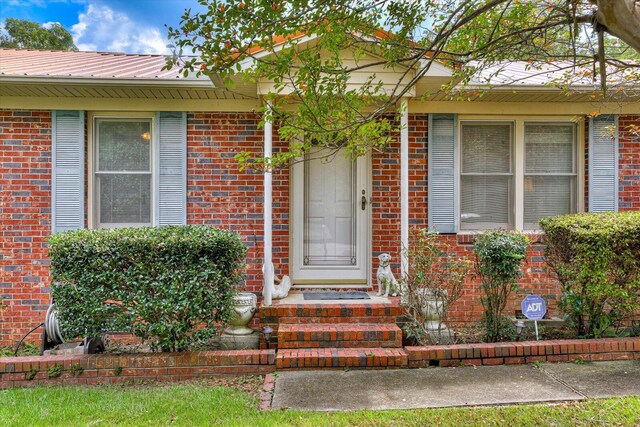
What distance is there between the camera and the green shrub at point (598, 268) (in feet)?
14.5

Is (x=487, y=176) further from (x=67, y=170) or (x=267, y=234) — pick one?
(x=67, y=170)

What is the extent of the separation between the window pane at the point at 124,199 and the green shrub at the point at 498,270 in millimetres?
4262

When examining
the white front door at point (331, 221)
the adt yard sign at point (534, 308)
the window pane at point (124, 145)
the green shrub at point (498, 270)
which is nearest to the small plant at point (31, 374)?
the window pane at point (124, 145)

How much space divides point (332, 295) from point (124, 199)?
10.1ft

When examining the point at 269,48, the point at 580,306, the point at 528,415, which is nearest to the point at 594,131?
the point at 580,306

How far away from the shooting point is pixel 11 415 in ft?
10.9

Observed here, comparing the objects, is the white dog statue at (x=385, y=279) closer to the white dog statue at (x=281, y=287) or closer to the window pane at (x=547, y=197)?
the white dog statue at (x=281, y=287)

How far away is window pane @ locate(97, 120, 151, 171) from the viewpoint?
5.77 metres

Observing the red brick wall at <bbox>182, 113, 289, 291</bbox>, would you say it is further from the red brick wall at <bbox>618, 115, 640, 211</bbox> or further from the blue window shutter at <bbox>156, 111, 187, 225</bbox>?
the red brick wall at <bbox>618, 115, 640, 211</bbox>

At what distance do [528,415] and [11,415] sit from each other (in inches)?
156

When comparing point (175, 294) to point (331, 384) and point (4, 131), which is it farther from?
point (4, 131)

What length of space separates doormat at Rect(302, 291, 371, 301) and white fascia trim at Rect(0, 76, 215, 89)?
2.87 metres

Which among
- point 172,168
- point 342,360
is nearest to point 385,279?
point 342,360

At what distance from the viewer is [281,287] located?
17.4ft
